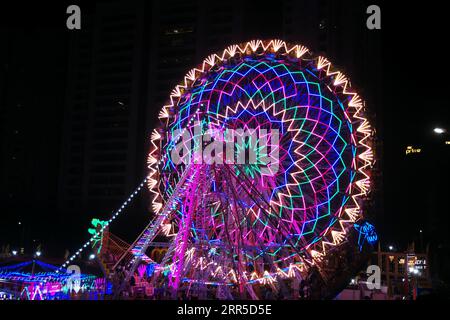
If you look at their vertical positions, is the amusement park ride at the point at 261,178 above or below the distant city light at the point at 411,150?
below

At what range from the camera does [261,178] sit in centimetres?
2714

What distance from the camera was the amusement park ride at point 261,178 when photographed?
24.8 meters

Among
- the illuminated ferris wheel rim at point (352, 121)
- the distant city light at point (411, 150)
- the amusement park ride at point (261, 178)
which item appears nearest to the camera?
the amusement park ride at point (261, 178)

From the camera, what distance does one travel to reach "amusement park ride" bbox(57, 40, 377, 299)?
2480 centimetres

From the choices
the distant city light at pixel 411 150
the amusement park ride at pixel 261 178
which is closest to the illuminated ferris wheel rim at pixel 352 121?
the amusement park ride at pixel 261 178

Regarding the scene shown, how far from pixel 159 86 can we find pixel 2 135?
1027 inches

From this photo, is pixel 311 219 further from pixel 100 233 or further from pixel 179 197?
pixel 100 233

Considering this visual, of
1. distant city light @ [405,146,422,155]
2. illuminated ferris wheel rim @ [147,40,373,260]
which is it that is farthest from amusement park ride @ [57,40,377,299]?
distant city light @ [405,146,422,155]

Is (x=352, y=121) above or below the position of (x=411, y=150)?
below

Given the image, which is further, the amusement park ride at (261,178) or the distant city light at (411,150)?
the distant city light at (411,150)

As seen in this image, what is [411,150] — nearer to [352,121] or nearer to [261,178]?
[352,121]

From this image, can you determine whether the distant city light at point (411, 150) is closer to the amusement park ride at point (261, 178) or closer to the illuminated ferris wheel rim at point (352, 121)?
the amusement park ride at point (261, 178)

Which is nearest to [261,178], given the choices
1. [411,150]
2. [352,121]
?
[352,121]
